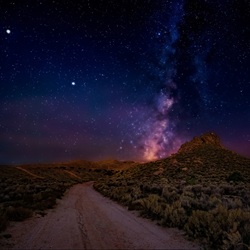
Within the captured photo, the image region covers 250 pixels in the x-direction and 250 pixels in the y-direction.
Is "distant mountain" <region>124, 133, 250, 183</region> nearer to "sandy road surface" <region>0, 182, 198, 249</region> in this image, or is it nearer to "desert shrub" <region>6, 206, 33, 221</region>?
"sandy road surface" <region>0, 182, 198, 249</region>

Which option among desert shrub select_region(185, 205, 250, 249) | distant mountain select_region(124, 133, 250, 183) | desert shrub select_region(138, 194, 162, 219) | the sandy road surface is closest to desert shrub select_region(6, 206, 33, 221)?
the sandy road surface

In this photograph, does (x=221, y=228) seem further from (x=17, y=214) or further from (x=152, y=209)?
(x=17, y=214)

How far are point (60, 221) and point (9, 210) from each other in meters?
2.90

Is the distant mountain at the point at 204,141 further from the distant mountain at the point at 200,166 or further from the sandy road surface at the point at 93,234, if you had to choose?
the sandy road surface at the point at 93,234

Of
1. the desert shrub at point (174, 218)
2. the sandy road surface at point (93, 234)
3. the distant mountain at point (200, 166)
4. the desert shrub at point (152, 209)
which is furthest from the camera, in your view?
the distant mountain at point (200, 166)

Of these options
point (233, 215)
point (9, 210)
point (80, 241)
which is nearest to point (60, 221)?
point (9, 210)

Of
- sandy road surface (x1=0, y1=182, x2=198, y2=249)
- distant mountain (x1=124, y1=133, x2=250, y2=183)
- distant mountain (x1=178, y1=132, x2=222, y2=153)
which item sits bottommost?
sandy road surface (x1=0, y1=182, x2=198, y2=249)

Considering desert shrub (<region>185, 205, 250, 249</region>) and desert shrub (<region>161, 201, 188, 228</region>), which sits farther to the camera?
desert shrub (<region>161, 201, 188, 228</region>)

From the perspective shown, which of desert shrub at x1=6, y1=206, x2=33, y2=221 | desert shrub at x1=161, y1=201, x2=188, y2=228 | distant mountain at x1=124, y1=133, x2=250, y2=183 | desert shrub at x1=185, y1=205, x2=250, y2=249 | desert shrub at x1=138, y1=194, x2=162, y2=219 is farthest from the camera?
distant mountain at x1=124, y1=133, x2=250, y2=183

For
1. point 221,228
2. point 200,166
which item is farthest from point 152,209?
point 200,166

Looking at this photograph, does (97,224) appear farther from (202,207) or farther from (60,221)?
(202,207)

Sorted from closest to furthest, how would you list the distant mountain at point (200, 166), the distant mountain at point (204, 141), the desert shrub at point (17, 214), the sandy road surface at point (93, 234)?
1. the sandy road surface at point (93, 234)
2. the desert shrub at point (17, 214)
3. the distant mountain at point (200, 166)
4. the distant mountain at point (204, 141)

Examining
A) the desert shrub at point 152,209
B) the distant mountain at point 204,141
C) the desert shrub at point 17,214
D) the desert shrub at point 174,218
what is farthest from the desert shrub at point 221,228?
the distant mountain at point 204,141

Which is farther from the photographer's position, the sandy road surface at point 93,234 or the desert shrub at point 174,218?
the desert shrub at point 174,218
